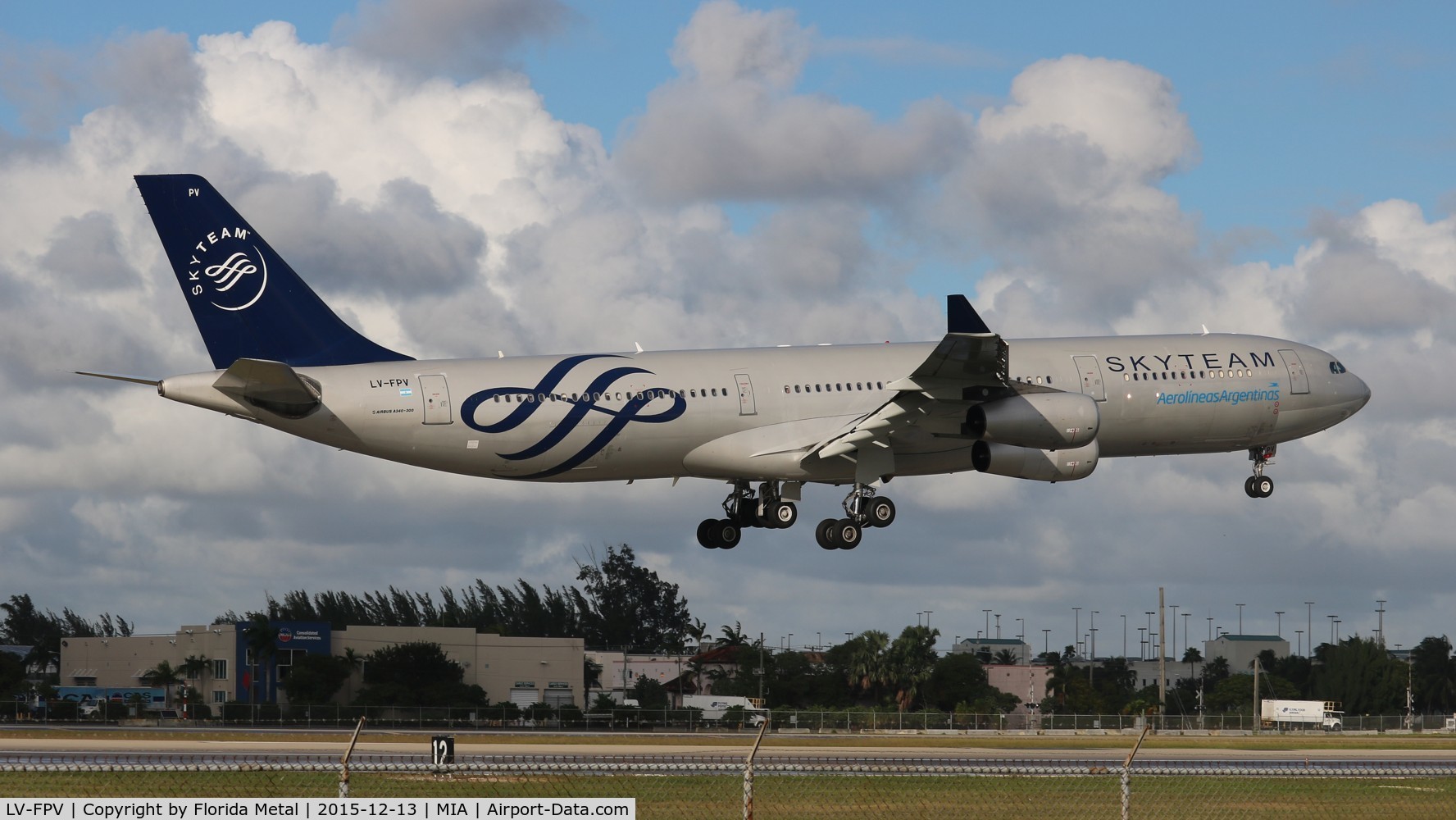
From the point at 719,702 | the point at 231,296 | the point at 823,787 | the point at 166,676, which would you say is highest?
the point at 231,296

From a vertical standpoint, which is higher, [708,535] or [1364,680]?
[708,535]

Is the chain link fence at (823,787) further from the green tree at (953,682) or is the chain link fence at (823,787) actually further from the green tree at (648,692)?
the green tree at (953,682)

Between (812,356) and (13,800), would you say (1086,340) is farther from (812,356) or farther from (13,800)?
(13,800)

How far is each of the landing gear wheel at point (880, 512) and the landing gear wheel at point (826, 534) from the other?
3.32ft

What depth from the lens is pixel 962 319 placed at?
44031mm

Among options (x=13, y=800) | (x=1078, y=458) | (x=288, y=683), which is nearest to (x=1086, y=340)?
(x=1078, y=458)

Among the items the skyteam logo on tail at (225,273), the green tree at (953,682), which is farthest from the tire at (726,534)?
the green tree at (953,682)

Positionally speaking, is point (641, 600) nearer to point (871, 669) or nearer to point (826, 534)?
point (871, 669)

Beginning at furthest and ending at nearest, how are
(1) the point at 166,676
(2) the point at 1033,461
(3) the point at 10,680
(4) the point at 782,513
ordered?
(1) the point at 166,676 → (3) the point at 10,680 → (4) the point at 782,513 → (2) the point at 1033,461

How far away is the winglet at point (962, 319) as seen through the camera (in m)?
43.6

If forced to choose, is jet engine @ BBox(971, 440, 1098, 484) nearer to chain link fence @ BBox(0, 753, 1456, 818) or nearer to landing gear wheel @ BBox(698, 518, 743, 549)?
landing gear wheel @ BBox(698, 518, 743, 549)

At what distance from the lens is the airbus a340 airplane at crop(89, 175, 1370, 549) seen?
4453 centimetres

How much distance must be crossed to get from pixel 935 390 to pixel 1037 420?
9.58 feet

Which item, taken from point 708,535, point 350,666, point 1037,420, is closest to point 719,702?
point 350,666
